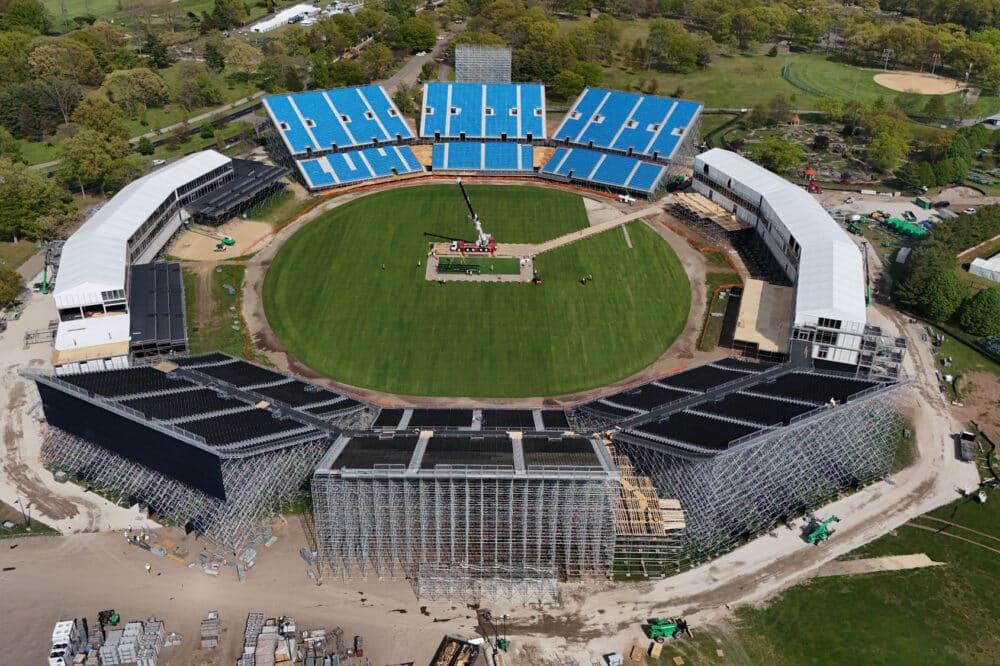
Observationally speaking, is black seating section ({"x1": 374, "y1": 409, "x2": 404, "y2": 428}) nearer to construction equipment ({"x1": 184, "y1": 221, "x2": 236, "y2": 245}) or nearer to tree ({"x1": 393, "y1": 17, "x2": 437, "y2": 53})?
construction equipment ({"x1": 184, "y1": 221, "x2": 236, "y2": 245})

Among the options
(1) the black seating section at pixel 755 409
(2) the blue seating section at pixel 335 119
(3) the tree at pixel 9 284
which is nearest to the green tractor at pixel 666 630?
(1) the black seating section at pixel 755 409

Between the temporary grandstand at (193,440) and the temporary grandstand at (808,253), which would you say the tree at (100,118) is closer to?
the temporary grandstand at (193,440)

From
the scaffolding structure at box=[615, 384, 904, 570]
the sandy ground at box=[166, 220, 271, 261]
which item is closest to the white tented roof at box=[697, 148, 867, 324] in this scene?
the scaffolding structure at box=[615, 384, 904, 570]

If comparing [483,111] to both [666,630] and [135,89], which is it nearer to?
[135,89]

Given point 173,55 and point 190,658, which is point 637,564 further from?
point 173,55

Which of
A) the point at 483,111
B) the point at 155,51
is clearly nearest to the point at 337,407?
the point at 483,111
